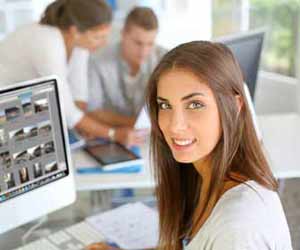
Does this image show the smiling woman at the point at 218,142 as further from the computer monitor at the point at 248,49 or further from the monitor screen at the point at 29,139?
the computer monitor at the point at 248,49

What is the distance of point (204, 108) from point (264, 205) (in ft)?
0.81

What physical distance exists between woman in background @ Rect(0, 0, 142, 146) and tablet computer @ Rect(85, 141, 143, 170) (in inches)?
2.1

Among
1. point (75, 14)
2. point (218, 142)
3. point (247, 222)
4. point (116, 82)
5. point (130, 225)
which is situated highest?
point (75, 14)

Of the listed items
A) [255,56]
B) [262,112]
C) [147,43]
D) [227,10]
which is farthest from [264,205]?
[227,10]

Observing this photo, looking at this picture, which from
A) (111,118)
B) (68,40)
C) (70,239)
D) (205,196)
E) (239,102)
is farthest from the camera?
(111,118)

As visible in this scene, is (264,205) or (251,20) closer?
(264,205)

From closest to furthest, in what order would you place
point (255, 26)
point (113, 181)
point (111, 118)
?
1. point (113, 181)
2. point (111, 118)
3. point (255, 26)

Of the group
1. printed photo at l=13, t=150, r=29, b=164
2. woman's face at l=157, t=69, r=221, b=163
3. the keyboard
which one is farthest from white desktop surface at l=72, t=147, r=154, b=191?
woman's face at l=157, t=69, r=221, b=163

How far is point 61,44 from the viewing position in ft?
6.84

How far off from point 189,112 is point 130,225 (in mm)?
664

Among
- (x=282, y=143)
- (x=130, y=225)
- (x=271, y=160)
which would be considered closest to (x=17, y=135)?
(x=130, y=225)

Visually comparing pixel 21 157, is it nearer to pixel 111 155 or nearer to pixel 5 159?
pixel 5 159

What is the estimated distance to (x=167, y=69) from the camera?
1188 millimetres

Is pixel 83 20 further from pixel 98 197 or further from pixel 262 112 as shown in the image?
pixel 262 112
